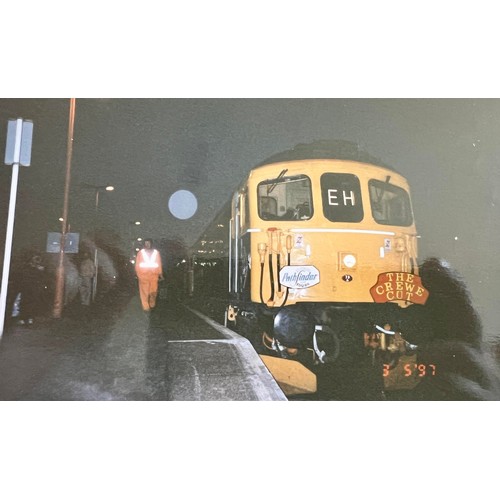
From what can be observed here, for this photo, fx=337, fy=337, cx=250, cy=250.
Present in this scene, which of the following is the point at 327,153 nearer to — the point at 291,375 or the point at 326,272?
the point at 326,272

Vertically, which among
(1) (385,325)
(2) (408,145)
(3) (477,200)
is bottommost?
(1) (385,325)

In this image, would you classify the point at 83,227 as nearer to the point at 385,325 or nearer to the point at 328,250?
the point at 328,250

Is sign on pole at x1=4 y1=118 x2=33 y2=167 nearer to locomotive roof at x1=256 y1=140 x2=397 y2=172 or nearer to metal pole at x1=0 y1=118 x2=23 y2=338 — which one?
metal pole at x1=0 y1=118 x2=23 y2=338

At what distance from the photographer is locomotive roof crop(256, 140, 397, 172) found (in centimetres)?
320

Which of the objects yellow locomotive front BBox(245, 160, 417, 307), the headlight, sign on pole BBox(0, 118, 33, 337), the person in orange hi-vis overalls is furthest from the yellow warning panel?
sign on pole BBox(0, 118, 33, 337)

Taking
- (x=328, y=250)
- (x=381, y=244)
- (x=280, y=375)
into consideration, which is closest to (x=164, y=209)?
(x=328, y=250)

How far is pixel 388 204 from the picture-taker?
3.31m

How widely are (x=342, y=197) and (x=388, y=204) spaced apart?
1.51 feet

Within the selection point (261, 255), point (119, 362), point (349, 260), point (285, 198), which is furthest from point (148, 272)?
point (349, 260)

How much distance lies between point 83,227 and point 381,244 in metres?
2.80

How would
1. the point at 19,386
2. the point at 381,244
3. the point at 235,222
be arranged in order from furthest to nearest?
the point at 235,222, the point at 381,244, the point at 19,386

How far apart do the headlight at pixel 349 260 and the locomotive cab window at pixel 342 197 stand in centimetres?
36

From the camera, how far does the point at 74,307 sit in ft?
10.1

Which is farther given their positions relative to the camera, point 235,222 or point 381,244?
point 235,222
